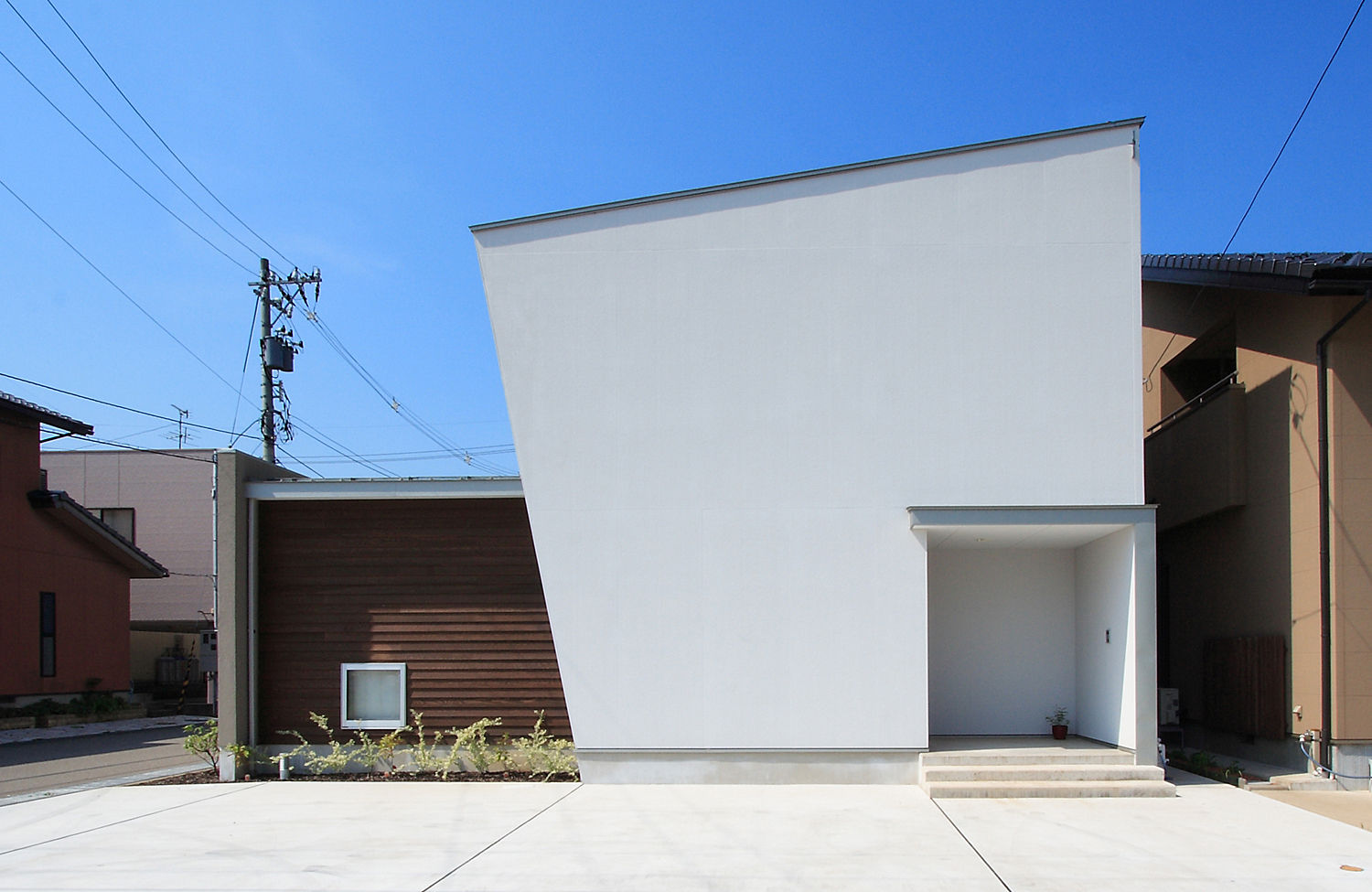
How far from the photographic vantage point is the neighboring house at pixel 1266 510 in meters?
9.77

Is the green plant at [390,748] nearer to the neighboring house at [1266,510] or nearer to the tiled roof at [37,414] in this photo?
the neighboring house at [1266,510]

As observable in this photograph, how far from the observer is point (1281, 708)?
34.7ft

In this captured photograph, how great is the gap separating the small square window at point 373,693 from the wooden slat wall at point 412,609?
125 mm

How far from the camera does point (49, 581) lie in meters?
21.5

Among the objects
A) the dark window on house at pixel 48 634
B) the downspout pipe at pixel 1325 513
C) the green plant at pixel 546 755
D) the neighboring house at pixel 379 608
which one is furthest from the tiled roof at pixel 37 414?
the downspout pipe at pixel 1325 513

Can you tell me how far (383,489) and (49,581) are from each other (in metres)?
15.6

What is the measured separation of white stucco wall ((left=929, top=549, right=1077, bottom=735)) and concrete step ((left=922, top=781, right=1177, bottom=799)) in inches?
79.4

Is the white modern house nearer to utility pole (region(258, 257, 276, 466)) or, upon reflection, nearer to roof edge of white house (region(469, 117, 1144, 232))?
roof edge of white house (region(469, 117, 1144, 232))

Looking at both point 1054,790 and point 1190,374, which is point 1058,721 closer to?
point 1054,790

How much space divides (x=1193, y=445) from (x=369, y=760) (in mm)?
11669

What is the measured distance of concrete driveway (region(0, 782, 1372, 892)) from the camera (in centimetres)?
644

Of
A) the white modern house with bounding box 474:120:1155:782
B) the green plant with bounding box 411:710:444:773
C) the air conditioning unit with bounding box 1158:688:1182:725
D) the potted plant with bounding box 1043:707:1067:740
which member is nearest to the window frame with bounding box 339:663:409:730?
the green plant with bounding box 411:710:444:773

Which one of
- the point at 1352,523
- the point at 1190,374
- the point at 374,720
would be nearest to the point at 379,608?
the point at 374,720

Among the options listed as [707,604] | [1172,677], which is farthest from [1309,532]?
[707,604]
